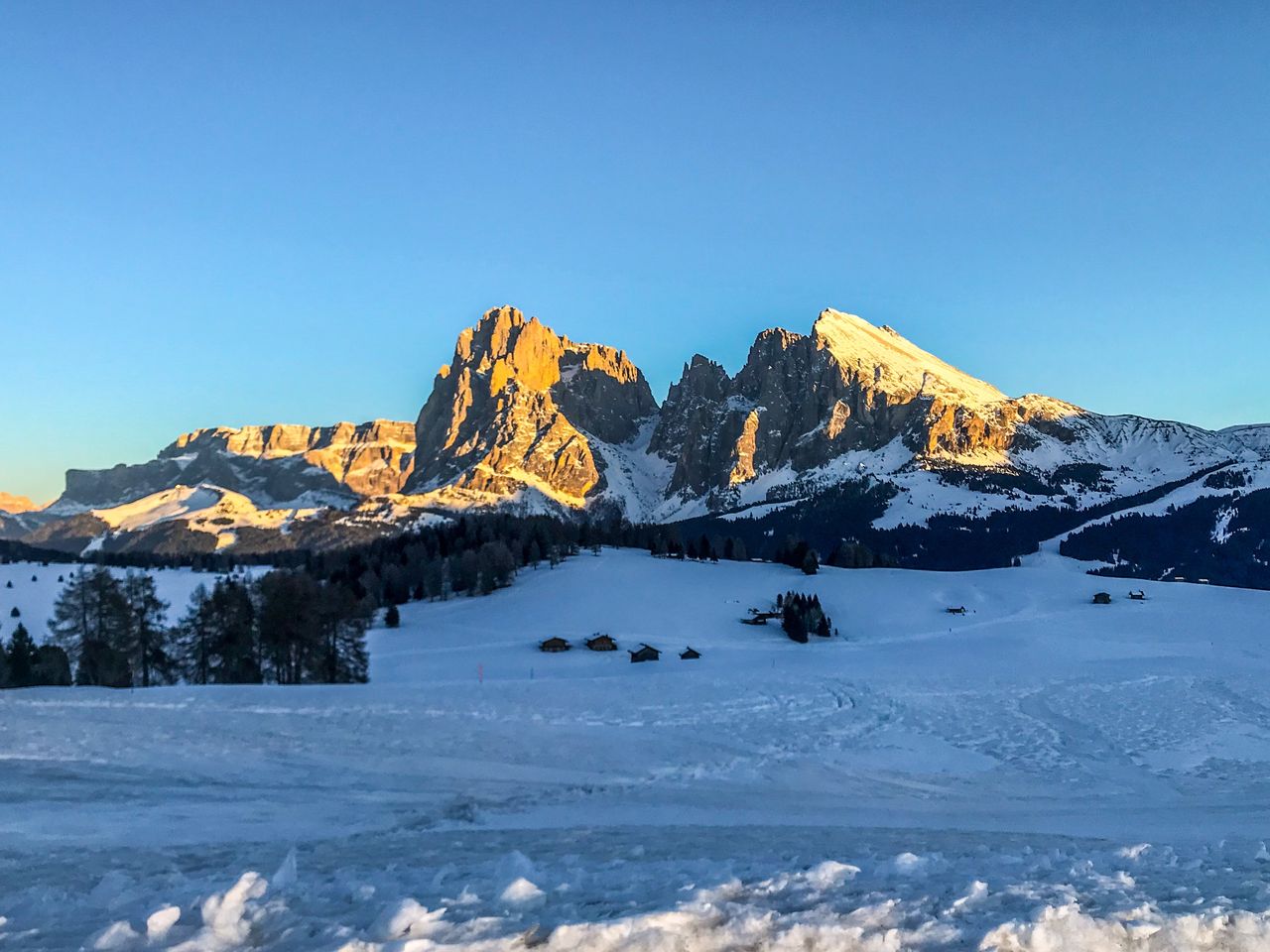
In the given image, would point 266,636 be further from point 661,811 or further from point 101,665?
point 661,811

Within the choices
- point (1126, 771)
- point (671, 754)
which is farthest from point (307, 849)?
point (1126, 771)

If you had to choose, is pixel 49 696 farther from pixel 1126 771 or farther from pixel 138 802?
pixel 1126 771

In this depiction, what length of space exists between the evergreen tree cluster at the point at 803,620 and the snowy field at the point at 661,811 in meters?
28.6

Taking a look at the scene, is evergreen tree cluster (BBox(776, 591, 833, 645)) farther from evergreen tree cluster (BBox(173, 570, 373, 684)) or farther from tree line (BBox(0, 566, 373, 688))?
tree line (BBox(0, 566, 373, 688))

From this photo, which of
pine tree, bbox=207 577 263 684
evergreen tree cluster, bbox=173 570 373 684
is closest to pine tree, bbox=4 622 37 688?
evergreen tree cluster, bbox=173 570 373 684

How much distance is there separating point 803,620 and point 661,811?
245 feet

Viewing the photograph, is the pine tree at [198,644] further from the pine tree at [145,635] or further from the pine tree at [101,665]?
Answer: the pine tree at [101,665]

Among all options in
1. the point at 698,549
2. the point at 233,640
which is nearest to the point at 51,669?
the point at 233,640

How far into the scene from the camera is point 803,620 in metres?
91.7

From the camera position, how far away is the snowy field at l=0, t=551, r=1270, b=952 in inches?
296

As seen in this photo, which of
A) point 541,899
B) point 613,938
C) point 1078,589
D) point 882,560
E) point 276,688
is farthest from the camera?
point 882,560

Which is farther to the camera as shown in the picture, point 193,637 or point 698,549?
point 698,549

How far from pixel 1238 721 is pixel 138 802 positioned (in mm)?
40853

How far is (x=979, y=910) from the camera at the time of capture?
7.86 meters
